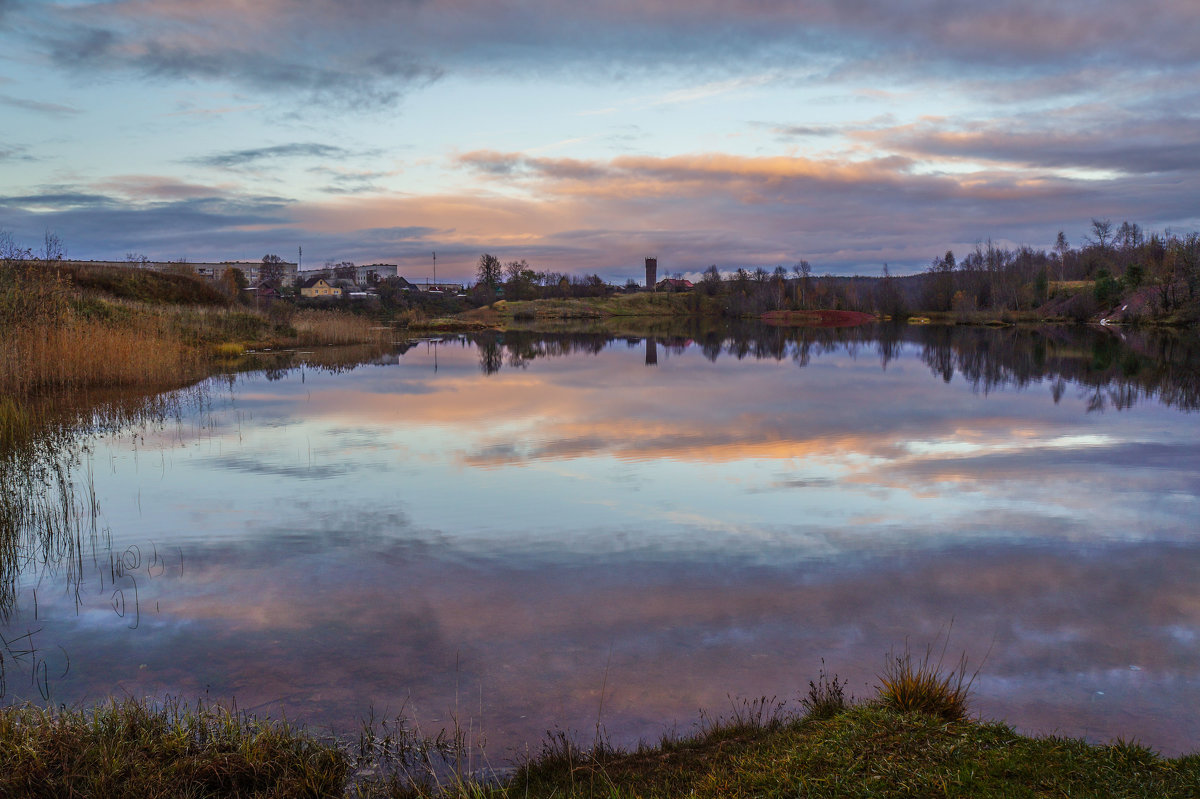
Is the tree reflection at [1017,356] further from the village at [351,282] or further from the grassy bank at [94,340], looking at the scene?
the village at [351,282]

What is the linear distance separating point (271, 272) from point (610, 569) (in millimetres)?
105377

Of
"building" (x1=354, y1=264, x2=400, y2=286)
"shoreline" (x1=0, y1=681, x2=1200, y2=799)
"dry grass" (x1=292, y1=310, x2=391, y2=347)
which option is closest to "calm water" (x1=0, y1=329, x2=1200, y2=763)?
"shoreline" (x1=0, y1=681, x2=1200, y2=799)

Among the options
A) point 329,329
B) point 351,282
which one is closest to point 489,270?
point 351,282

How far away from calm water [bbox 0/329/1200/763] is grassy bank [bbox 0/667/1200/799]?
37 centimetres

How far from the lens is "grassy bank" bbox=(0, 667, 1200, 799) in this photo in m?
3.12

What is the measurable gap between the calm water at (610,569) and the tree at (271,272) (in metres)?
91.8

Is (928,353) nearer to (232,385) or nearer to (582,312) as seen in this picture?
(232,385)

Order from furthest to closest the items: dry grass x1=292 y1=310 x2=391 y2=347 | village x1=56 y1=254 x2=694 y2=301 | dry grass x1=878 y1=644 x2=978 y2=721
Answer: village x1=56 y1=254 x2=694 y2=301 → dry grass x1=292 y1=310 x2=391 y2=347 → dry grass x1=878 y1=644 x2=978 y2=721

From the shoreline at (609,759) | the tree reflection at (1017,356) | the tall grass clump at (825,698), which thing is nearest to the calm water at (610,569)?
the tall grass clump at (825,698)

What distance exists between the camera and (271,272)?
335 feet

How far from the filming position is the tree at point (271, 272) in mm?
100250

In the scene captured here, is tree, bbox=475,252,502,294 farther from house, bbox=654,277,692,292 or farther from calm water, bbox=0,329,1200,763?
calm water, bbox=0,329,1200,763

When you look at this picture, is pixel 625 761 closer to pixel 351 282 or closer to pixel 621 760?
pixel 621 760

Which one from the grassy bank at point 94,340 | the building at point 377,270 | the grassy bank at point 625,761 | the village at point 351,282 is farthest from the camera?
the building at point 377,270
